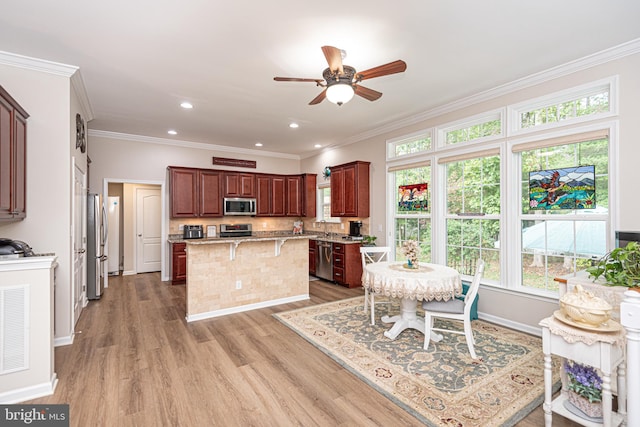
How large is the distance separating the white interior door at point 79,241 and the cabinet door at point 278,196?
3.73m

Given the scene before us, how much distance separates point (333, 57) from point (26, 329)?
3214 millimetres

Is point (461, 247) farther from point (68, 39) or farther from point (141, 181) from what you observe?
point (141, 181)

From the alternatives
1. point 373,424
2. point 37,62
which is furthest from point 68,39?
point 373,424

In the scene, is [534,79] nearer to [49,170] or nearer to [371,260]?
[371,260]

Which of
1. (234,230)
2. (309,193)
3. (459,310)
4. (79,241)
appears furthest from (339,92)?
(234,230)

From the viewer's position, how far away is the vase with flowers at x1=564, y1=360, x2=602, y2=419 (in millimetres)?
1913

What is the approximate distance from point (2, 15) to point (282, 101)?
2.73 m

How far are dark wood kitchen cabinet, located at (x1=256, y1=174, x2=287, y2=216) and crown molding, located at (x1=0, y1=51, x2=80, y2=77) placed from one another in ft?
13.9

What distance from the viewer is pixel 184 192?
6234 millimetres

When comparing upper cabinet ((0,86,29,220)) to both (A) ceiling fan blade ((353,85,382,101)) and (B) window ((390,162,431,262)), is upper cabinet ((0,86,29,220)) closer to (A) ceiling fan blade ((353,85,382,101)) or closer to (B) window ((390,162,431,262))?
(A) ceiling fan blade ((353,85,382,101))

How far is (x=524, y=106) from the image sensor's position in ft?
11.8

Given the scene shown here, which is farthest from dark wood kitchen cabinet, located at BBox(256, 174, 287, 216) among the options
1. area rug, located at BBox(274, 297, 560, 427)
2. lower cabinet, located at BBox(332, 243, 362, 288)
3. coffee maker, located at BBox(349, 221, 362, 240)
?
area rug, located at BBox(274, 297, 560, 427)

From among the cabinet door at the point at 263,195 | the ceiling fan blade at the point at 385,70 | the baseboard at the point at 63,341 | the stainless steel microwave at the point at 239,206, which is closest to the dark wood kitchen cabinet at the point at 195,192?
the stainless steel microwave at the point at 239,206

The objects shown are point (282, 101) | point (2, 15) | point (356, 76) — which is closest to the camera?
point (2, 15)
